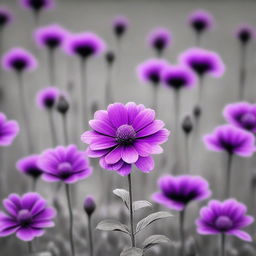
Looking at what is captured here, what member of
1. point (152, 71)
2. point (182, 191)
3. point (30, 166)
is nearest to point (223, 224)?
point (182, 191)

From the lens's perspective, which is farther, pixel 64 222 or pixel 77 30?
pixel 77 30

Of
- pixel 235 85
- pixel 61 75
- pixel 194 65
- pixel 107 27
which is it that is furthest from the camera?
pixel 107 27

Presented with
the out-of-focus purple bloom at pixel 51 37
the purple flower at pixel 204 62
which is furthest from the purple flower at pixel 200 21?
the out-of-focus purple bloom at pixel 51 37

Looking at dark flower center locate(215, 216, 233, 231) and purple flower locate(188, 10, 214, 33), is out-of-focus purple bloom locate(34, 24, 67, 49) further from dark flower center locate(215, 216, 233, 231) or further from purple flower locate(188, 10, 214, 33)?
dark flower center locate(215, 216, 233, 231)

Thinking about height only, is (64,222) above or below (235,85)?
below

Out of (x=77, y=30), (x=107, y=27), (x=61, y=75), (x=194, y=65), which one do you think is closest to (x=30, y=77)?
(x=61, y=75)

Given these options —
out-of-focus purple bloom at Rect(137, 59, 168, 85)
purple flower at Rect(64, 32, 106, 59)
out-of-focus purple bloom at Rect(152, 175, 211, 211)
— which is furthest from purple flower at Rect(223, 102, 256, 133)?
purple flower at Rect(64, 32, 106, 59)

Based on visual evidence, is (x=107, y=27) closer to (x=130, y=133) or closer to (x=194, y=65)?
(x=194, y=65)
